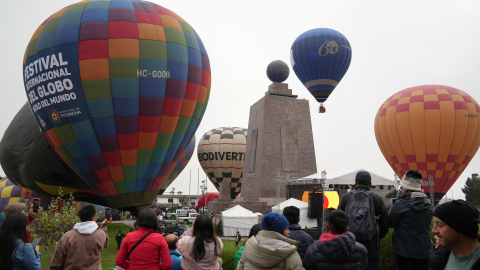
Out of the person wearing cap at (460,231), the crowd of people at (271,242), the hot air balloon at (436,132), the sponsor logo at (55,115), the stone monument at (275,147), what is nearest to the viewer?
the person wearing cap at (460,231)

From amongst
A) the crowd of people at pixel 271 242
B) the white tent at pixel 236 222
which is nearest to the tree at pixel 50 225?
the crowd of people at pixel 271 242

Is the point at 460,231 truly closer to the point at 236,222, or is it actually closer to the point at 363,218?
the point at 363,218

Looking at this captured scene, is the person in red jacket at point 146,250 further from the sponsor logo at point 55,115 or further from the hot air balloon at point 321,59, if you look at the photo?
the hot air balloon at point 321,59

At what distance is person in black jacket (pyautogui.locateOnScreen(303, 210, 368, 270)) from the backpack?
701 mm

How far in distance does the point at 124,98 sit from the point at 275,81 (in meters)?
20.3

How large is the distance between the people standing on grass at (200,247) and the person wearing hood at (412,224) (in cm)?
215

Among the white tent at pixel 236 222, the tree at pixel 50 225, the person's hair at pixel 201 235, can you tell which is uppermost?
the person's hair at pixel 201 235

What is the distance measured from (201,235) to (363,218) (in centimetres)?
189

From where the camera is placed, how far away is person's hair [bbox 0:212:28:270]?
12.1 feet

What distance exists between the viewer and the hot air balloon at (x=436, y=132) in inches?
950

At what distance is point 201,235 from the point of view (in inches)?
172

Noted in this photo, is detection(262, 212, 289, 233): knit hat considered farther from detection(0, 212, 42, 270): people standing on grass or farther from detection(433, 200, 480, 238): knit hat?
detection(0, 212, 42, 270): people standing on grass

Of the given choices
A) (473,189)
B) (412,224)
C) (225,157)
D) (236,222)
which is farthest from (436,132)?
(473,189)

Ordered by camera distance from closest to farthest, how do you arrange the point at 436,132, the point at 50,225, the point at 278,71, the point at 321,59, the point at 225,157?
the point at 50,225 < the point at 436,132 < the point at 321,59 < the point at 278,71 < the point at 225,157
